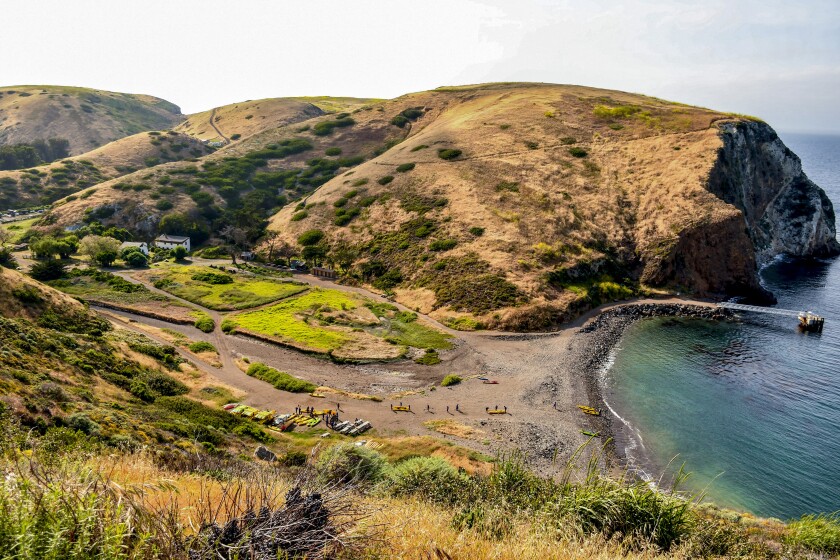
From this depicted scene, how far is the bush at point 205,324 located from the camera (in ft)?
177

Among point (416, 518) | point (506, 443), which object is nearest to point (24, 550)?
point (416, 518)

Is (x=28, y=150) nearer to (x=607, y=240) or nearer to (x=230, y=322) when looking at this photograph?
(x=230, y=322)

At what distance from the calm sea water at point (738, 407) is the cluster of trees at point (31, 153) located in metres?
187

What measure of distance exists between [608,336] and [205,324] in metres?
52.4

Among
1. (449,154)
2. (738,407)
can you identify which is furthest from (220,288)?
(738,407)

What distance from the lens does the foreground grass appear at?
6310cm

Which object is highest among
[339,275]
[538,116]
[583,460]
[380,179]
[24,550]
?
[538,116]

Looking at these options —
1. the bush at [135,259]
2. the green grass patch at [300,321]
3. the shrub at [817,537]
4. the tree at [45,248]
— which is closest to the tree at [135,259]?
the bush at [135,259]

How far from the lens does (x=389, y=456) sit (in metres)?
29.8

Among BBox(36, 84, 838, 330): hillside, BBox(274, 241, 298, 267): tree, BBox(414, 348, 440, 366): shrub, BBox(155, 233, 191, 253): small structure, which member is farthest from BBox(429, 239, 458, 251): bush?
BBox(155, 233, 191, 253): small structure

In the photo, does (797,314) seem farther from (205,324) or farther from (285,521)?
(205,324)

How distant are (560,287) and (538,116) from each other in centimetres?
6450

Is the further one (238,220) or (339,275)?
(238,220)

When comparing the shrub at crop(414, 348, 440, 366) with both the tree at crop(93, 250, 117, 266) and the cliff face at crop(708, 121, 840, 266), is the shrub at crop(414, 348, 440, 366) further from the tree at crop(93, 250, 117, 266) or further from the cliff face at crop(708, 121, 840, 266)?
the cliff face at crop(708, 121, 840, 266)
